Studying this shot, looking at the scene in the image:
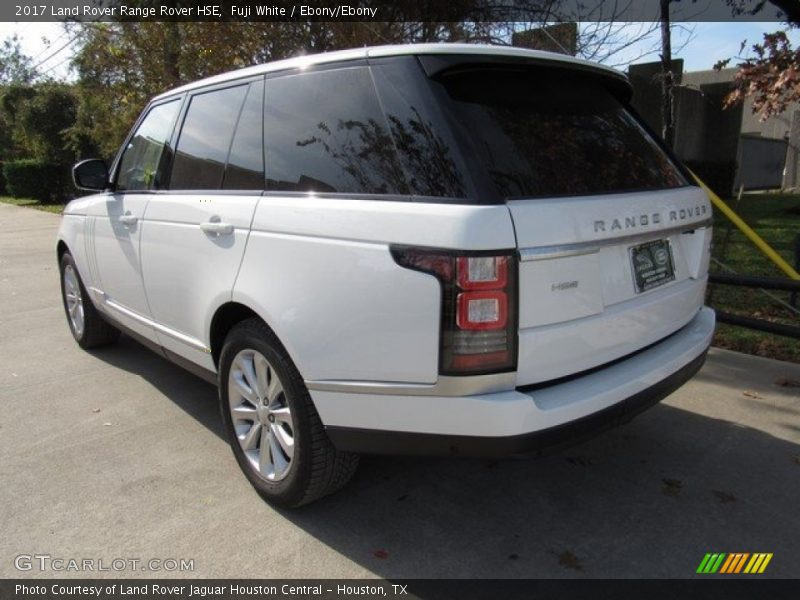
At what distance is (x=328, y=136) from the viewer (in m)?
2.54

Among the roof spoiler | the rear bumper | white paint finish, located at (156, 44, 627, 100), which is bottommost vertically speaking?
Answer: the rear bumper

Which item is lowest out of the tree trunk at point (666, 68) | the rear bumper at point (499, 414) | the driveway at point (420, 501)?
the driveway at point (420, 501)

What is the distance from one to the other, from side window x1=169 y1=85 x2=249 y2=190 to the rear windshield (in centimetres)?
133

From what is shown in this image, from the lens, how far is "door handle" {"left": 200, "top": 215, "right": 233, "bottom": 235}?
2842mm

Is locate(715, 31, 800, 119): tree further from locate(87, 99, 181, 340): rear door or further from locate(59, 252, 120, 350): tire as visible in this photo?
locate(59, 252, 120, 350): tire

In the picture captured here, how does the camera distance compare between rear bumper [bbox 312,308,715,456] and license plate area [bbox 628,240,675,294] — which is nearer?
rear bumper [bbox 312,308,715,456]

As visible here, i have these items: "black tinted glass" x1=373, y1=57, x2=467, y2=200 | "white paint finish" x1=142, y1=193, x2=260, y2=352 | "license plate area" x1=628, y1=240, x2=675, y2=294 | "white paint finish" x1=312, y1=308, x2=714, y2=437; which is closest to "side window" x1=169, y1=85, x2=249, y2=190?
"white paint finish" x1=142, y1=193, x2=260, y2=352

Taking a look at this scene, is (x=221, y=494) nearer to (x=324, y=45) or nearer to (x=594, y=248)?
(x=594, y=248)

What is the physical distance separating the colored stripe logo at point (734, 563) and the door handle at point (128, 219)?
3.43m

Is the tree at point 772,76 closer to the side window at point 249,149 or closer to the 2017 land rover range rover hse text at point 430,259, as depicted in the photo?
the 2017 land rover range rover hse text at point 430,259

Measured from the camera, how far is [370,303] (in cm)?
219

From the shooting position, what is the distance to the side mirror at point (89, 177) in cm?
427

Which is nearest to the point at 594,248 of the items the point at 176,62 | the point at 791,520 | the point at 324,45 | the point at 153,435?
the point at 791,520

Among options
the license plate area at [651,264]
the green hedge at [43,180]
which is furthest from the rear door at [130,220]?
the green hedge at [43,180]
